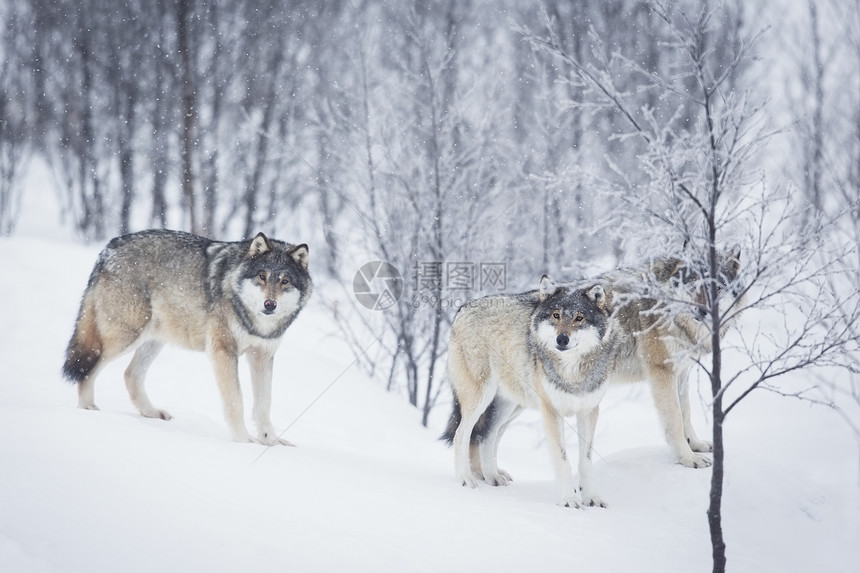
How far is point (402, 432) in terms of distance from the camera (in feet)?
28.2

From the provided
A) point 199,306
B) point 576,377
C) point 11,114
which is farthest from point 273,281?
point 11,114

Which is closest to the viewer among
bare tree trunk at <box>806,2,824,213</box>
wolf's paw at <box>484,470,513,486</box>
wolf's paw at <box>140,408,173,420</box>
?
wolf's paw at <box>484,470,513,486</box>

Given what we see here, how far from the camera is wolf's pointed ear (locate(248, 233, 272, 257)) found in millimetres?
5832

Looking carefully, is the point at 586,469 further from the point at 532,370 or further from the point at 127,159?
the point at 127,159

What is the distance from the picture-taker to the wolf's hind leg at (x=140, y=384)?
627 cm

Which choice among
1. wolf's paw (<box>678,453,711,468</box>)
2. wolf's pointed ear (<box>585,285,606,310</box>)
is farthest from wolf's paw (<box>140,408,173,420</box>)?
wolf's paw (<box>678,453,711,468</box>)

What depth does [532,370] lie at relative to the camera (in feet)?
17.3

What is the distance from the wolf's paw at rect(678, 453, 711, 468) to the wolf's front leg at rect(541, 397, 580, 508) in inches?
37.4

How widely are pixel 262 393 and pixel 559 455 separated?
267 centimetres

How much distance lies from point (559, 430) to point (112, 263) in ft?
13.5

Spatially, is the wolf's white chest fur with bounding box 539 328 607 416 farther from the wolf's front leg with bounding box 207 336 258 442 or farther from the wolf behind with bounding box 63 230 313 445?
the wolf's front leg with bounding box 207 336 258 442

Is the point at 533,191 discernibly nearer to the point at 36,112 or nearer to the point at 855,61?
the point at 855,61

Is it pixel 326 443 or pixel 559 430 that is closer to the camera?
pixel 559 430

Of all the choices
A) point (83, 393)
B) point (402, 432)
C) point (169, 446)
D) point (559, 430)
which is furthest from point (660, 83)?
point (402, 432)
